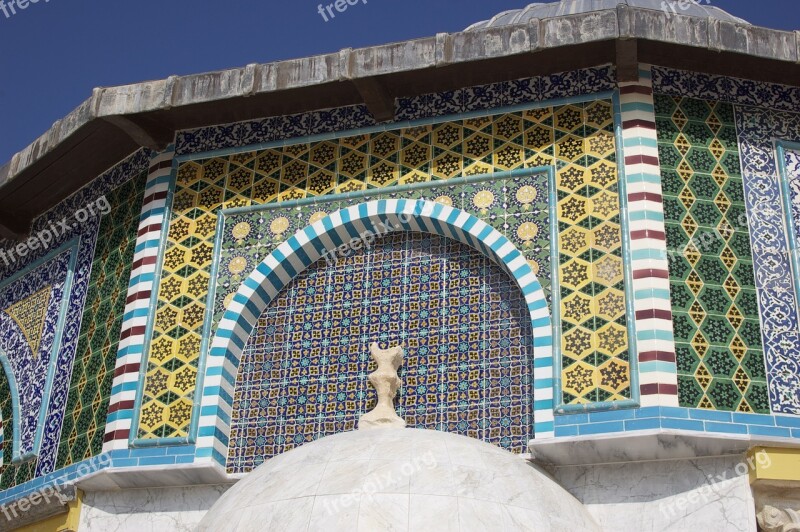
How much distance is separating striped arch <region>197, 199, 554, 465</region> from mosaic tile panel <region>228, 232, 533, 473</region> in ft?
0.35

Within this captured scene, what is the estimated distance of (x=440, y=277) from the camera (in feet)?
30.6

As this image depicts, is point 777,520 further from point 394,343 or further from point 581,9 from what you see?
point 581,9

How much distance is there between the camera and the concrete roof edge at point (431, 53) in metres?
8.95

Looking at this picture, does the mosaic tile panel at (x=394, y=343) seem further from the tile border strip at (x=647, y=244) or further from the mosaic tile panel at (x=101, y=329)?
the mosaic tile panel at (x=101, y=329)

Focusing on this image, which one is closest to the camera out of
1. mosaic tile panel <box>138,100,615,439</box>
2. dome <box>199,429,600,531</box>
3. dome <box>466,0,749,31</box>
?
dome <box>199,429,600,531</box>

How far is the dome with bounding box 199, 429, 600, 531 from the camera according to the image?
7074 millimetres

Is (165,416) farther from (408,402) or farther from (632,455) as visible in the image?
(632,455)

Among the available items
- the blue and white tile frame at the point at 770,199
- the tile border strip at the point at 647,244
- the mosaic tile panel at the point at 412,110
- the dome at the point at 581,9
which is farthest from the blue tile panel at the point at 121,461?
the dome at the point at 581,9

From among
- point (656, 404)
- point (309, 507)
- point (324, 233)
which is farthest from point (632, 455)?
point (324, 233)

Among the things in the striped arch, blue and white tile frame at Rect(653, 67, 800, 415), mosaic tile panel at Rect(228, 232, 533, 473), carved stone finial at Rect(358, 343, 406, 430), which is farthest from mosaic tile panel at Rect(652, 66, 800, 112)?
carved stone finial at Rect(358, 343, 406, 430)

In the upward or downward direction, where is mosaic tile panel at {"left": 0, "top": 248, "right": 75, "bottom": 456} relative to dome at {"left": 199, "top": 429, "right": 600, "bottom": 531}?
upward

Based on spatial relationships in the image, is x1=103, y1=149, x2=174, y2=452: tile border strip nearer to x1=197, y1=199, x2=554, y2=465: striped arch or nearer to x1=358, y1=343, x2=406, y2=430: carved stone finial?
x1=197, y1=199, x2=554, y2=465: striped arch

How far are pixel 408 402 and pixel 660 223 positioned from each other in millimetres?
2328

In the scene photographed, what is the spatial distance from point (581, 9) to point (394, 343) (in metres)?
5.14
